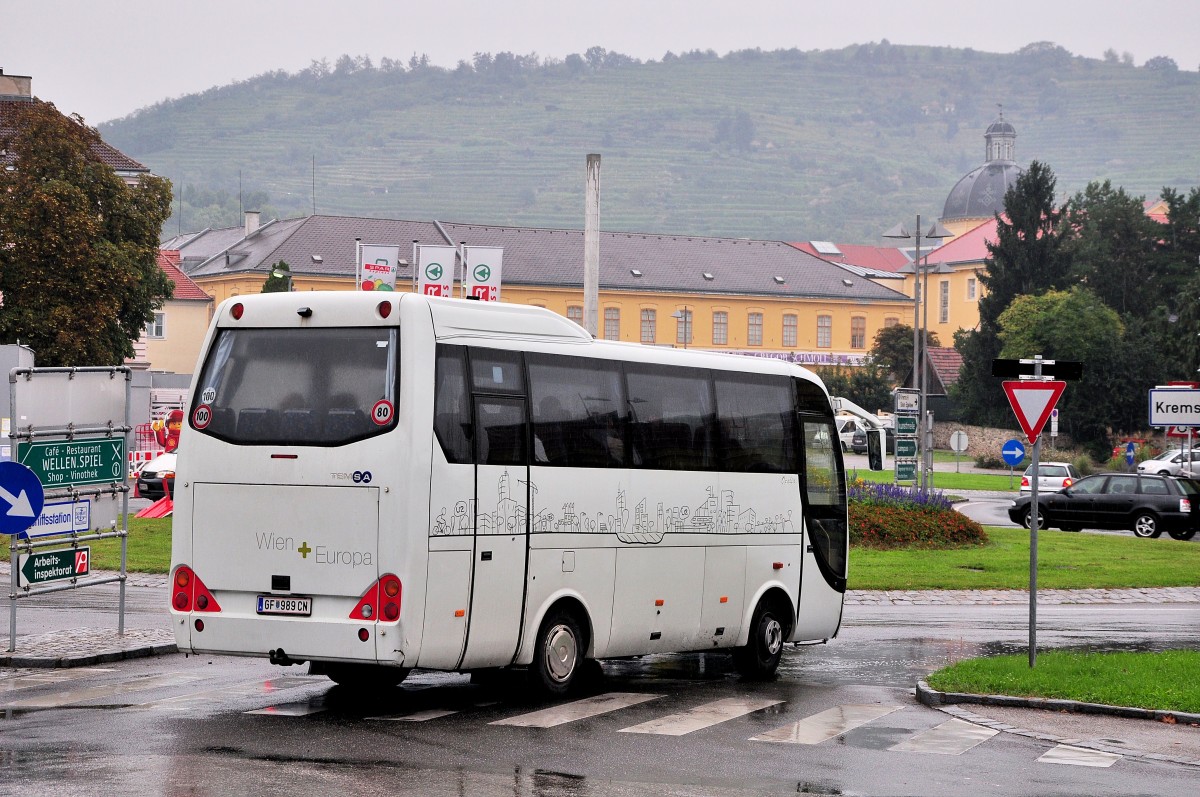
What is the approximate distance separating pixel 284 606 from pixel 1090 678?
703cm

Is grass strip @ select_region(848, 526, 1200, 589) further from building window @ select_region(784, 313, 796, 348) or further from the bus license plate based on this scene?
building window @ select_region(784, 313, 796, 348)

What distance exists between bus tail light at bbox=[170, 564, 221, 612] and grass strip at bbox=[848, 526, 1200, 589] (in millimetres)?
15351

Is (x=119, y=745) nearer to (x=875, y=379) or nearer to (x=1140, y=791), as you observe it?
(x=1140, y=791)

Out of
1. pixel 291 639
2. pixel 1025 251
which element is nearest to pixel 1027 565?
pixel 291 639

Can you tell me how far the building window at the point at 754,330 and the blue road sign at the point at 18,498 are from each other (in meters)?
107

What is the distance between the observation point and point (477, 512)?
12.6 meters

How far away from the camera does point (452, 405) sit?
12.5 meters

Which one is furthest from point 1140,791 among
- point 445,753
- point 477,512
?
point 477,512

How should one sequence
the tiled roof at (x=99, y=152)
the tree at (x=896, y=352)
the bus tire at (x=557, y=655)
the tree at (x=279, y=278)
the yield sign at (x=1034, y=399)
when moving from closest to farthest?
the bus tire at (x=557, y=655)
the yield sign at (x=1034, y=399)
the tiled roof at (x=99, y=152)
the tree at (x=279, y=278)
the tree at (x=896, y=352)

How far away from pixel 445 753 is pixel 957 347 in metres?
97.4

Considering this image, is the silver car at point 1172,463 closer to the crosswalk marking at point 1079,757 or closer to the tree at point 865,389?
the tree at point 865,389

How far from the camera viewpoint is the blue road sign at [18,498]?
597 inches

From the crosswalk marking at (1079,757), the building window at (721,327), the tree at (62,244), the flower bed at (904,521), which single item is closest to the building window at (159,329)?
the building window at (721,327)

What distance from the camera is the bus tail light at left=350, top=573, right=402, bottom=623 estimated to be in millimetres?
11891
